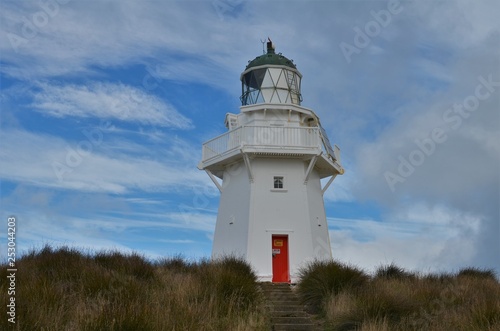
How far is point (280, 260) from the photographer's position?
58.2 ft

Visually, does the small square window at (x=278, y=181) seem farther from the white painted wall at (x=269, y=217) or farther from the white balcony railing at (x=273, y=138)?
the white balcony railing at (x=273, y=138)

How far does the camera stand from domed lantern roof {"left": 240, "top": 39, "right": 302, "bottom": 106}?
782 inches

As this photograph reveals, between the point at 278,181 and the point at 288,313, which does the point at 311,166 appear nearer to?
the point at 278,181

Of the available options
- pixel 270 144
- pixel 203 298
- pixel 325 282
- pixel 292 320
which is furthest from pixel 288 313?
pixel 270 144

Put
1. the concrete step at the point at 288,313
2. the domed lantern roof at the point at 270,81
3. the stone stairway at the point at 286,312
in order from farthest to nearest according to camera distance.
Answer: the domed lantern roof at the point at 270,81 → the concrete step at the point at 288,313 → the stone stairway at the point at 286,312

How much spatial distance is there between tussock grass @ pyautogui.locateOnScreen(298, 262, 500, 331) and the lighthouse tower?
392 cm

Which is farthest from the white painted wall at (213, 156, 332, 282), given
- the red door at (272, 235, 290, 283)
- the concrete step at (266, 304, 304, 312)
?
the concrete step at (266, 304, 304, 312)

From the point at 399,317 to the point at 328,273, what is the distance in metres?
2.73

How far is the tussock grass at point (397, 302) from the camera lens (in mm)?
9234

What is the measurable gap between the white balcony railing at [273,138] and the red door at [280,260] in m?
3.30

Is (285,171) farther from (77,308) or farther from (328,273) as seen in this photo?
(77,308)

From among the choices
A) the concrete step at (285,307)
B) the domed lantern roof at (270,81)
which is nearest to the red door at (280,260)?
the concrete step at (285,307)

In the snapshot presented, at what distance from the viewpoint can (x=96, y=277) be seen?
10.4 metres

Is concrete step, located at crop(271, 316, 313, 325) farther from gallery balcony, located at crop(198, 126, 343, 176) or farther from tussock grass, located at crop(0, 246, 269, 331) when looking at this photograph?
gallery balcony, located at crop(198, 126, 343, 176)
